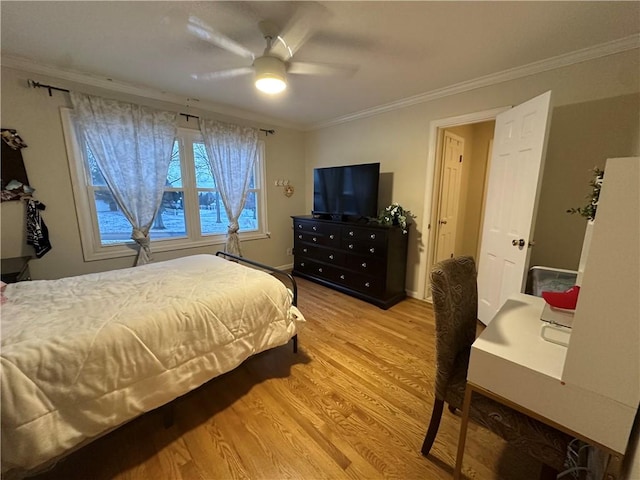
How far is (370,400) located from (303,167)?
3.78 m

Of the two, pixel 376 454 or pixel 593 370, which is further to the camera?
pixel 376 454

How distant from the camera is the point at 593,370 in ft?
2.57

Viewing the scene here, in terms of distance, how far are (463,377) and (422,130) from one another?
273 cm

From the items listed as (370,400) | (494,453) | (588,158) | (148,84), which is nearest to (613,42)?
(588,158)

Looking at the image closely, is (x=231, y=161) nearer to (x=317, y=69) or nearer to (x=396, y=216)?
(x=317, y=69)

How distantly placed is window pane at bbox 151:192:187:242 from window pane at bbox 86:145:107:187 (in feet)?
1.95

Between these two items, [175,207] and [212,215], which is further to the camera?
[212,215]

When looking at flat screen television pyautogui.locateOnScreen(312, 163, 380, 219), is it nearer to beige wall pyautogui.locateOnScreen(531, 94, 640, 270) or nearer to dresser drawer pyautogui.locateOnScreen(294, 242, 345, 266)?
dresser drawer pyautogui.locateOnScreen(294, 242, 345, 266)

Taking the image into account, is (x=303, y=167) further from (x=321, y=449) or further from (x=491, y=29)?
(x=321, y=449)

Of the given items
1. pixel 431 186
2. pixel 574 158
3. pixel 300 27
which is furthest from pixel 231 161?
pixel 574 158

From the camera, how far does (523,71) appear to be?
2.27 metres

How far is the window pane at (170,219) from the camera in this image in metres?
3.17

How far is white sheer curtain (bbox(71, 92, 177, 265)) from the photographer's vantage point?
2.54 metres

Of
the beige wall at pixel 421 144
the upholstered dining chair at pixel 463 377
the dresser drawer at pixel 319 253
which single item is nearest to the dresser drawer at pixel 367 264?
the dresser drawer at pixel 319 253
